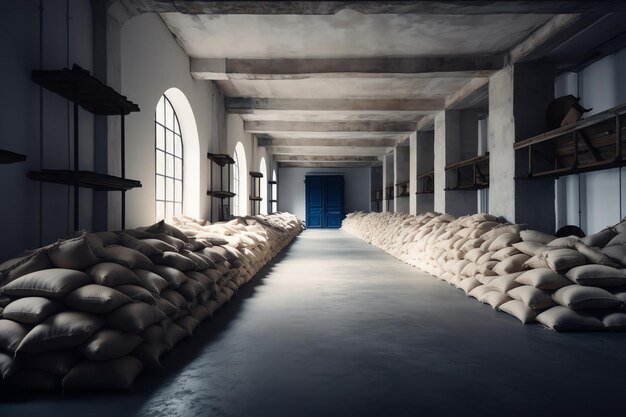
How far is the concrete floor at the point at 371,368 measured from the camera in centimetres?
211

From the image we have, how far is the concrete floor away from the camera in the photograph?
211 cm

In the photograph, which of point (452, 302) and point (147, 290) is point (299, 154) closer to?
point (452, 302)

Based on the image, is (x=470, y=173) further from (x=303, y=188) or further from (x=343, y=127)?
(x=303, y=188)

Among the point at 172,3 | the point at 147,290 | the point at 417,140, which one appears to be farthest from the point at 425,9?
the point at 417,140

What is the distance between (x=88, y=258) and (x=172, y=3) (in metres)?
2.88

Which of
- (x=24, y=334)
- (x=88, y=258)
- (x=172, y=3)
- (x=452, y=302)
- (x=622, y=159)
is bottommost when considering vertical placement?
(x=452, y=302)

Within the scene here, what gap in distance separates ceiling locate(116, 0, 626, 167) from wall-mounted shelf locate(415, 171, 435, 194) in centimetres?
250

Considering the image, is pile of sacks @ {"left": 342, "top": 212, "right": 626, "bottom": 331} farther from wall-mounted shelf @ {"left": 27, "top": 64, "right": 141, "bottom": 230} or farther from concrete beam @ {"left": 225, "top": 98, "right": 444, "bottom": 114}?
concrete beam @ {"left": 225, "top": 98, "right": 444, "bottom": 114}

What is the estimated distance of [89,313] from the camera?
8.01 ft

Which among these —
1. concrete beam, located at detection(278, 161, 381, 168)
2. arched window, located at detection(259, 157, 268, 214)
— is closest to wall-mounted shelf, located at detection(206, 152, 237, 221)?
arched window, located at detection(259, 157, 268, 214)

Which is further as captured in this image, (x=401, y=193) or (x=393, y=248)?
(x=401, y=193)

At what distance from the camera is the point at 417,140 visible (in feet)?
43.7

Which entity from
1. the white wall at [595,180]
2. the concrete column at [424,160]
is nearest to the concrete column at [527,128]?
the white wall at [595,180]

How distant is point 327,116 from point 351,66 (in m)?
4.63
